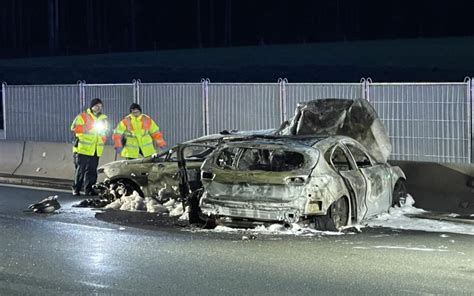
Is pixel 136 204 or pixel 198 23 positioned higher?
pixel 198 23

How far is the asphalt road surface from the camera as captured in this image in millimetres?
7699

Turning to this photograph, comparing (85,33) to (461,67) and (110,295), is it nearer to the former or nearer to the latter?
(461,67)

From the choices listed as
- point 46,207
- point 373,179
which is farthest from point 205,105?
point 373,179

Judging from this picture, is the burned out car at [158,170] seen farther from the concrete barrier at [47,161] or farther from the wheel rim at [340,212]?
the concrete barrier at [47,161]

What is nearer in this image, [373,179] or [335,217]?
[335,217]

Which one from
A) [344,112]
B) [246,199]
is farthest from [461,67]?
[246,199]

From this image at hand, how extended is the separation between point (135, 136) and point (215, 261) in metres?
6.37

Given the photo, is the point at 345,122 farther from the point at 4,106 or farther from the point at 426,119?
the point at 4,106

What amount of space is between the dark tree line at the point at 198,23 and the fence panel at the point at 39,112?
47.6 m

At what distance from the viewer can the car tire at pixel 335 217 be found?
10688 millimetres

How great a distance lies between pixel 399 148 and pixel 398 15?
54.6m

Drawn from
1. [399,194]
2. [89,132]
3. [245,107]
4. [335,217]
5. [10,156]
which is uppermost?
[245,107]

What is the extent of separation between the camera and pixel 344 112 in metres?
13.7

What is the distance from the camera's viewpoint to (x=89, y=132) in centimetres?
1544
